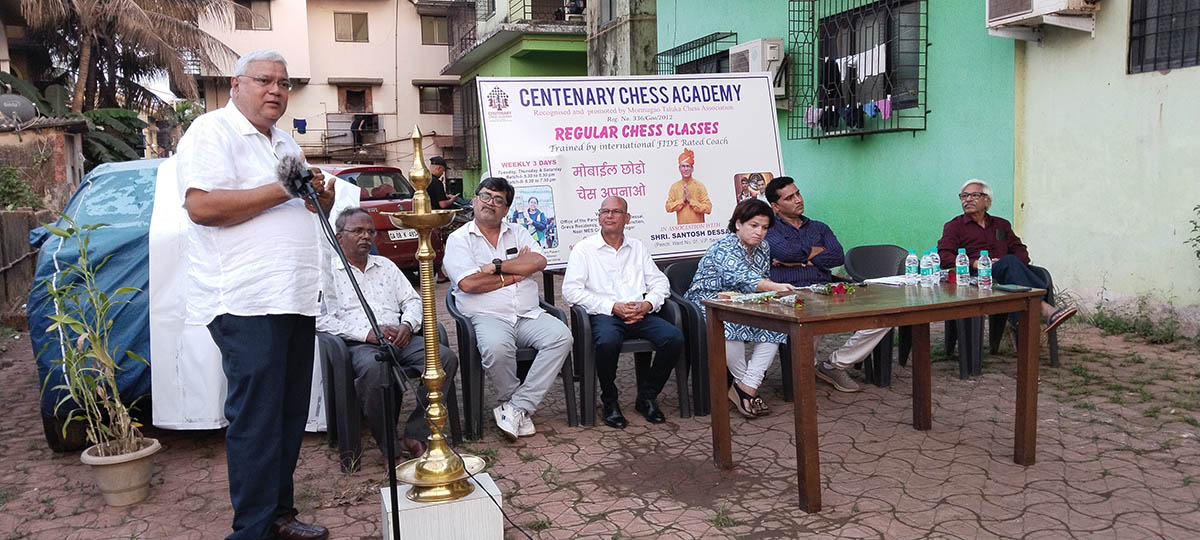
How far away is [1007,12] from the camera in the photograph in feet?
20.9

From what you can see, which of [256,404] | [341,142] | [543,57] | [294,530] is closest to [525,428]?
[294,530]

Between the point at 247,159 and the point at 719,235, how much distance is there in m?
3.69

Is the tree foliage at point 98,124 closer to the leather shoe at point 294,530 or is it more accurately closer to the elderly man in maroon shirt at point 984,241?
the leather shoe at point 294,530

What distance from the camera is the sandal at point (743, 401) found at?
4844 millimetres

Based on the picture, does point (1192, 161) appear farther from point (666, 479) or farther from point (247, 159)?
point (247, 159)

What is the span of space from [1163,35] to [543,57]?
13937 millimetres

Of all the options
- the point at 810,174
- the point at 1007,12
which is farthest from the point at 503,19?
the point at 1007,12

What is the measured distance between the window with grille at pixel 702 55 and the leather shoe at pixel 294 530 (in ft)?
27.6

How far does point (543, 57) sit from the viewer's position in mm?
18656

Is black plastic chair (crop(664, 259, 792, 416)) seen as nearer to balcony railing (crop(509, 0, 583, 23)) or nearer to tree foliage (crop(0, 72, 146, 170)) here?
balcony railing (crop(509, 0, 583, 23))

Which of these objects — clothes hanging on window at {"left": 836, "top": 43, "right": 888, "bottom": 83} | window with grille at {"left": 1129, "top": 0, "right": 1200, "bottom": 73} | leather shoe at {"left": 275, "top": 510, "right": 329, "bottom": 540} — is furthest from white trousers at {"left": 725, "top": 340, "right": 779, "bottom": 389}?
clothes hanging on window at {"left": 836, "top": 43, "right": 888, "bottom": 83}

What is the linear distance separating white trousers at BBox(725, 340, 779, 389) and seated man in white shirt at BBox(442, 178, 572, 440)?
0.92m

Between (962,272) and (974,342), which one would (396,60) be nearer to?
(974,342)

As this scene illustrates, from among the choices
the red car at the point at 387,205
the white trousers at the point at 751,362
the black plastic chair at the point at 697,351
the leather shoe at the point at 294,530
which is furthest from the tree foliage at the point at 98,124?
the leather shoe at the point at 294,530
